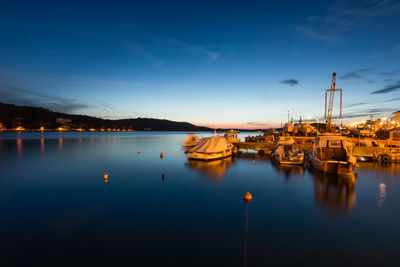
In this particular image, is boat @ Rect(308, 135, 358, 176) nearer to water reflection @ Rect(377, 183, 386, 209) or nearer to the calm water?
the calm water

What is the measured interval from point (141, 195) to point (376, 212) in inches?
631

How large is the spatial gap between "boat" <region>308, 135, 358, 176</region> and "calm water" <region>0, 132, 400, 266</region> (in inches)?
64.8

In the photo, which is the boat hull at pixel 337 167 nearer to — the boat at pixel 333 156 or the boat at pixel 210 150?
the boat at pixel 333 156

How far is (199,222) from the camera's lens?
11.1 metres

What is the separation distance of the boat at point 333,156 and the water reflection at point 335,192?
0.85 meters

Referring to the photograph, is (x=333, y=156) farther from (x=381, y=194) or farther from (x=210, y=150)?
(x=210, y=150)

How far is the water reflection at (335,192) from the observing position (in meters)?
13.8

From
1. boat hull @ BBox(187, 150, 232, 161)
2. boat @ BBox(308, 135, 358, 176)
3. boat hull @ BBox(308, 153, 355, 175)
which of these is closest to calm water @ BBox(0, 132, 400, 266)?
boat hull @ BBox(308, 153, 355, 175)

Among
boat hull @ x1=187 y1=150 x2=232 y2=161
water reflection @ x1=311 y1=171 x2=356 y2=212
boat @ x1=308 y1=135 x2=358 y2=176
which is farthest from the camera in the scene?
boat hull @ x1=187 y1=150 x2=232 y2=161

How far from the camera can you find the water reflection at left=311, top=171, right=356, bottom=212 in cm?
1383

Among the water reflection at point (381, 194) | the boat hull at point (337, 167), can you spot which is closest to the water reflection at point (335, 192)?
the boat hull at point (337, 167)

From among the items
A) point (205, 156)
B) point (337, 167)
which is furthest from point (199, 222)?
point (205, 156)

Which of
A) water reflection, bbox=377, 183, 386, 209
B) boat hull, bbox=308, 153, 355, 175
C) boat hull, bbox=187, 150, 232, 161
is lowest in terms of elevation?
water reflection, bbox=377, 183, 386, 209

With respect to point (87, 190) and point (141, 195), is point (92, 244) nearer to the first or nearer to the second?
point (141, 195)
